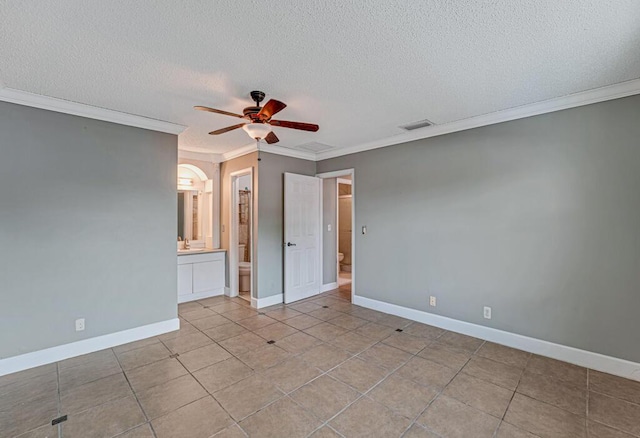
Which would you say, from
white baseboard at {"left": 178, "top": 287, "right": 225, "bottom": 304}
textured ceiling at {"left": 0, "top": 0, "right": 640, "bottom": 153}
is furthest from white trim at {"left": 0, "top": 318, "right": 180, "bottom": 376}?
textured ceiling at {"left": 0, "top": 0, "right": 640, "bottom": 153}

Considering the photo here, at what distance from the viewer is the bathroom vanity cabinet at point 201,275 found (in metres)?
4.84

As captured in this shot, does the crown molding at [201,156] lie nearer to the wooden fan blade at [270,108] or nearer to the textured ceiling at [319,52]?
the textured ceiling at [319,52]

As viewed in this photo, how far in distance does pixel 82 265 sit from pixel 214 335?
1.58 meters

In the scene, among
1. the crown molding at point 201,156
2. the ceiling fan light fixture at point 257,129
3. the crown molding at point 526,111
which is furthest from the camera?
the crown molding at point 201,156

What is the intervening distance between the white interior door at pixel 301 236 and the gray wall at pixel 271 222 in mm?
107

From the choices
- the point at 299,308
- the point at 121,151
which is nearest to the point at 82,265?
the point at 121,151

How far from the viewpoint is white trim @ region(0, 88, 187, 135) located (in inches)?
106

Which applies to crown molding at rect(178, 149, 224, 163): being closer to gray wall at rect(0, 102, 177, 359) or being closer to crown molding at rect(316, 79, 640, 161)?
gray wall at rect(0, 102, 177, 359)

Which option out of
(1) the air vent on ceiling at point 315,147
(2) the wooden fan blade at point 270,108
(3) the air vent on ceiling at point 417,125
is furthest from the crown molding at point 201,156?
(3) the air vent on ceiling at point 417,125

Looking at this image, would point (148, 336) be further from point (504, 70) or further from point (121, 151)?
point (504, 70)

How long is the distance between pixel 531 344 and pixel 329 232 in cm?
340

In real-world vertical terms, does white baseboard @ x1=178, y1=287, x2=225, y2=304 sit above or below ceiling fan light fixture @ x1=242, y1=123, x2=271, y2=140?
below

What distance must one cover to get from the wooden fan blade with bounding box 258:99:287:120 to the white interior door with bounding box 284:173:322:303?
2183mm

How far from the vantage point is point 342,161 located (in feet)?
16.0
